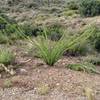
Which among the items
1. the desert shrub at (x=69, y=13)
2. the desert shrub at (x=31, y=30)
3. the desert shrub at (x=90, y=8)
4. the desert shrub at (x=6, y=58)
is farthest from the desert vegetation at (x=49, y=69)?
the desert shrub at (x=69, y=13)

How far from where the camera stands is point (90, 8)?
18312 mm

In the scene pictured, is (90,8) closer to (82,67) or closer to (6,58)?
(82,67)

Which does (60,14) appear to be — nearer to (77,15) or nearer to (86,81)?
(77,15)

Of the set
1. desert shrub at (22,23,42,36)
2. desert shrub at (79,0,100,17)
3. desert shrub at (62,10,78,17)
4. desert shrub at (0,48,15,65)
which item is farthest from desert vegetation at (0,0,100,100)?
desert shrub at (62,10,78,17)

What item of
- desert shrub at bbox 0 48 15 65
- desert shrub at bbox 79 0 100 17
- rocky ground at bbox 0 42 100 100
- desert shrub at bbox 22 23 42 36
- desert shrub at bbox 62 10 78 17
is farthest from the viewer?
desert shrub at bbox 62 10 78 17

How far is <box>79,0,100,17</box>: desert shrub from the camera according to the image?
18.0 meters

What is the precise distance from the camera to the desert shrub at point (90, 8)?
1797 centimetres

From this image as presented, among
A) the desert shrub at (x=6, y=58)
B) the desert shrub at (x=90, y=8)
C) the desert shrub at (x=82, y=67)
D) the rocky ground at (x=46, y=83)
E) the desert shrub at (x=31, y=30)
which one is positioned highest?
the desert shrub at (x=6, y=58)

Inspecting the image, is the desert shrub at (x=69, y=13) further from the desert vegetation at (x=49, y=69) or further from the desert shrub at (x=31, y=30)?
the desert vegetation at (x=49, y=69)

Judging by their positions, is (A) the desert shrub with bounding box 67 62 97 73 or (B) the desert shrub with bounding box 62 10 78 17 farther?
(B) the desert shrub with bounding box 62 10 78 17

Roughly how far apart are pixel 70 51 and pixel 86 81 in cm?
277

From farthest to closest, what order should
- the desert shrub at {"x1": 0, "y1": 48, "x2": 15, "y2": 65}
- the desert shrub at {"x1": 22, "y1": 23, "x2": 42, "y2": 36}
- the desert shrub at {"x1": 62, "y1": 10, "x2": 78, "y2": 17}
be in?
the desert shrub at {"x1": 62, "y1": 10, "x2": 78, "y2": 17}
the desert shrub at {"x1": 22, "y1": 23, "x2": 42, "y2": 36}
the desert shrub at {"x1": 0, "y1": 48, "x2": 15, "y2": 65}

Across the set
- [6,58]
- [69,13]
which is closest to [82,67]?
[6,58]

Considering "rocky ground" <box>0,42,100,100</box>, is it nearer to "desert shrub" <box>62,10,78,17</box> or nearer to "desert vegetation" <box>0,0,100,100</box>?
"desert vegetation" <box>0,0,100,100</box>
